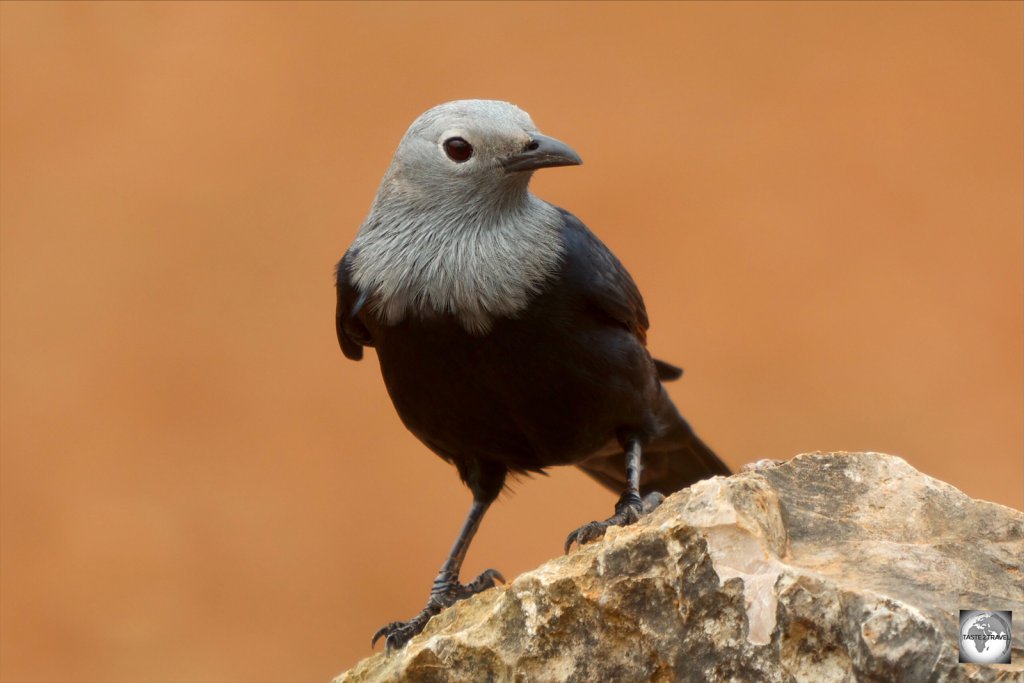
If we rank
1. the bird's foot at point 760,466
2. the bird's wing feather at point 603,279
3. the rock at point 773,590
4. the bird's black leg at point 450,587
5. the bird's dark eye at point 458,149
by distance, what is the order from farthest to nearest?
1. the bird's wing feather at point 603,279
2. the bird's dark eye at point 458,149
3. the bird's black leg at point 450,587
4. the bird's foot at point 760,466
5. the rock at point 773,590

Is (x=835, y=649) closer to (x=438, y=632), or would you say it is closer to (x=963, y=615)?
(x=963, y=615)

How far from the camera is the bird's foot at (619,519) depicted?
12.6 feet

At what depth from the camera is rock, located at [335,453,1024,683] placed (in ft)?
9.04

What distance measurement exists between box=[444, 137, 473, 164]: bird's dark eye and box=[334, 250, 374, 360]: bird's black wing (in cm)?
57

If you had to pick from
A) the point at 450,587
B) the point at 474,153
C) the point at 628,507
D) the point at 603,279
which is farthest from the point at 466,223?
the point at 450,587

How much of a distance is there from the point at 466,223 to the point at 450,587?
1291 millimetres

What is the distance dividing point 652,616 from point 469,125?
1.93 meters

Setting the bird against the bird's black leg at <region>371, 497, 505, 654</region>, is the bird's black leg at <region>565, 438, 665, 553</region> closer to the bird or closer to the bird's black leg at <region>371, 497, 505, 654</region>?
the bird

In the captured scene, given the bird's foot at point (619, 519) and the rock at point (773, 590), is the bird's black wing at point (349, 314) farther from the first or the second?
the rock at point (773, 590)

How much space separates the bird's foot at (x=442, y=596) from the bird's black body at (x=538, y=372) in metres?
0.41

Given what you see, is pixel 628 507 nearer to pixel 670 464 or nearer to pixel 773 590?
pixel 670 464

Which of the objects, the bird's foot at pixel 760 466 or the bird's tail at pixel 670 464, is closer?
the bird's foot at pixel 760 466

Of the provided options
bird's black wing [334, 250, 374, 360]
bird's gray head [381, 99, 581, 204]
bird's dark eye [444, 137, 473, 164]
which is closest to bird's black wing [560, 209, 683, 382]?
bird's gray head [381, 99, 581, 204]

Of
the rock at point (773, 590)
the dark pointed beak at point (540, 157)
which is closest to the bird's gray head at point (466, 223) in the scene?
the dark pointed beak at point (540, 157)
